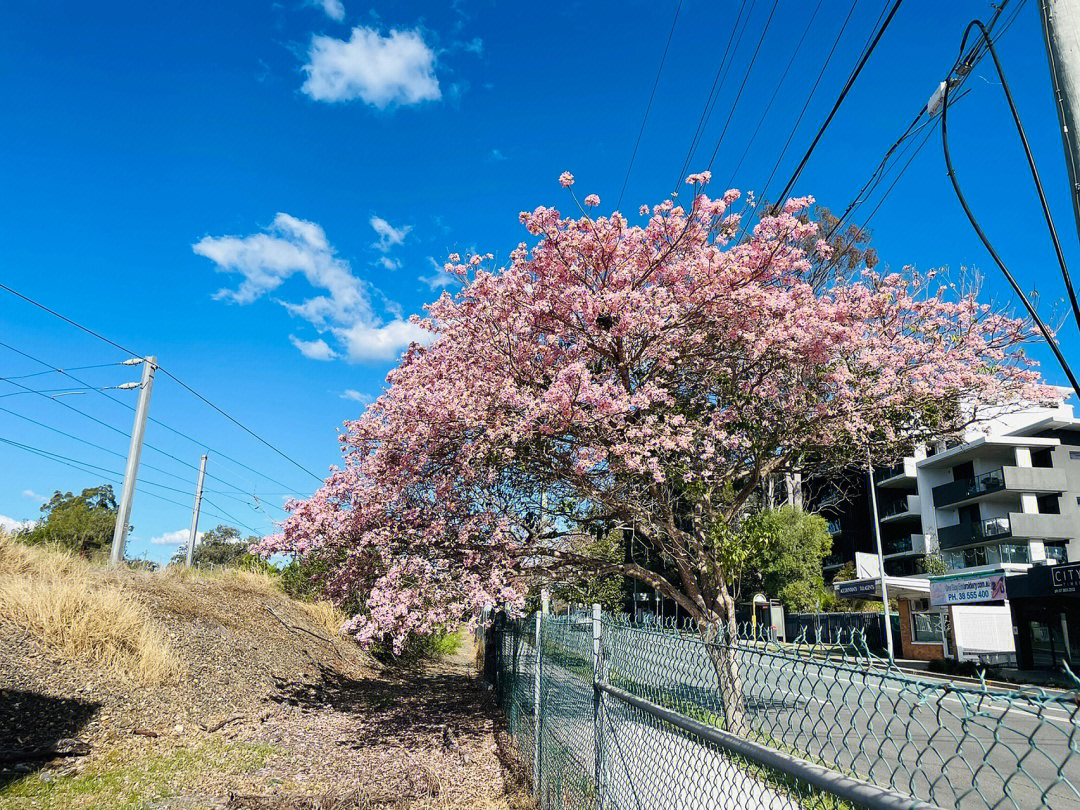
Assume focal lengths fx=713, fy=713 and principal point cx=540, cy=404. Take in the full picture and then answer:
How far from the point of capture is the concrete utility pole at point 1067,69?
3.65 m

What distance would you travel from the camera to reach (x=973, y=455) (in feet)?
116

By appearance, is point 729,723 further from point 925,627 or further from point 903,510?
point 903,510

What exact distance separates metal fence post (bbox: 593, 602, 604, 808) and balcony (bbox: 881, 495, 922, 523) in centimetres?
4074

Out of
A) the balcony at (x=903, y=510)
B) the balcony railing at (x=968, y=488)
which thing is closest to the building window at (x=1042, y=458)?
the balcony railing at (x=968, y=488)

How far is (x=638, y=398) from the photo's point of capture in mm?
7734

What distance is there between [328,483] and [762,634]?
26.2 ft

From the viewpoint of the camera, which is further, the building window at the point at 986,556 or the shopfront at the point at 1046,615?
the building window at the point at 986,556

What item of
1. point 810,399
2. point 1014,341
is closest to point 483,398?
point 810,399

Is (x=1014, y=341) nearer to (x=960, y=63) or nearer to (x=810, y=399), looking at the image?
(x=810, y=399)

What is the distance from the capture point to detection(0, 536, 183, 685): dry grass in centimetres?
928

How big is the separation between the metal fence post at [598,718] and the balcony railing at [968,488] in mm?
34516

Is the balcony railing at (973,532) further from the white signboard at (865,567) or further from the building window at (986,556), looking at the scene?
the white signboard at (865,567)

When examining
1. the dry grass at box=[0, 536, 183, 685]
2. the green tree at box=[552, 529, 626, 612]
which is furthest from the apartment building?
the dry grass at box=[0, 536, 183, 685]

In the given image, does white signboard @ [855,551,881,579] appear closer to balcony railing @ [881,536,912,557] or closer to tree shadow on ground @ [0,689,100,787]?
balcony railing @ [881,536,912,557]
